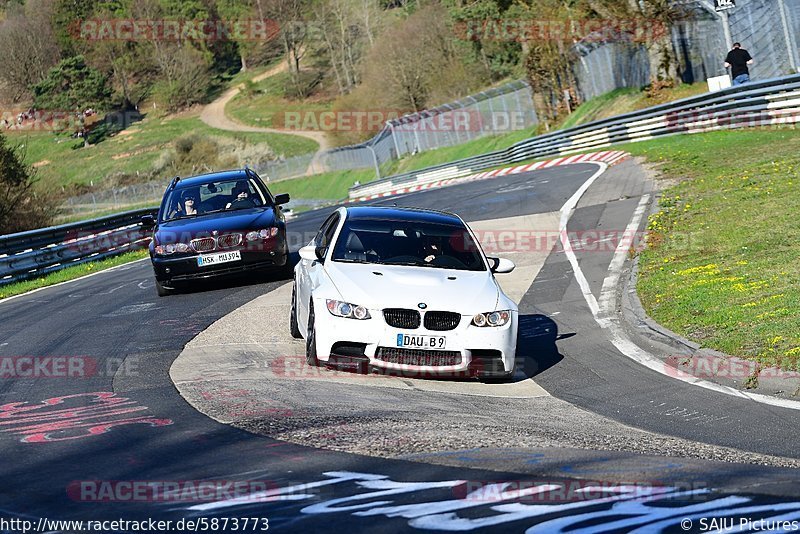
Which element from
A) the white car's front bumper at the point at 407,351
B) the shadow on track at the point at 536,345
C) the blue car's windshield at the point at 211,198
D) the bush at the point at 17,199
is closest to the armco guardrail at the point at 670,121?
the blue car's windshield at the point at 211,198

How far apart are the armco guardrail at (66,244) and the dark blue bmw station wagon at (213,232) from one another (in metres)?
6.27

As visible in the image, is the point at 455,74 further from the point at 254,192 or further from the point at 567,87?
the point at 254,192

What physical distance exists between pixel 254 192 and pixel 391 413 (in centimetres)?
951

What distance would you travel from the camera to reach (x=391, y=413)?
800 cm

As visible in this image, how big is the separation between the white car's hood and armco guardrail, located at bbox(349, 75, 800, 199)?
19.9 m

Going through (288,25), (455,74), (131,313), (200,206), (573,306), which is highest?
(288,25)

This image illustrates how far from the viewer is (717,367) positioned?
977 centimetres

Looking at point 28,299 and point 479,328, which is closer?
point 479,328

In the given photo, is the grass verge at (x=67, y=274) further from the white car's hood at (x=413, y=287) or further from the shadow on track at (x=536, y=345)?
the white car's hood at (x=413, y=287)

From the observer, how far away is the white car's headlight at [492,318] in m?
9.77

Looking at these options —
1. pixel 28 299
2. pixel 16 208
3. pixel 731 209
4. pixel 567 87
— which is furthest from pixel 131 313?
pixel 567 87

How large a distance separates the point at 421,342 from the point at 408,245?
1592 millimetres

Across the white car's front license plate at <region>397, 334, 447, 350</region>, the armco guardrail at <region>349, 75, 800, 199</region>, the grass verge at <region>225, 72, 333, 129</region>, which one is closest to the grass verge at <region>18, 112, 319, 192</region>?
the grass verge at <region>225, 72, 333, 129</region>

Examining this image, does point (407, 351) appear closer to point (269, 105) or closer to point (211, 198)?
point (211, 198)
